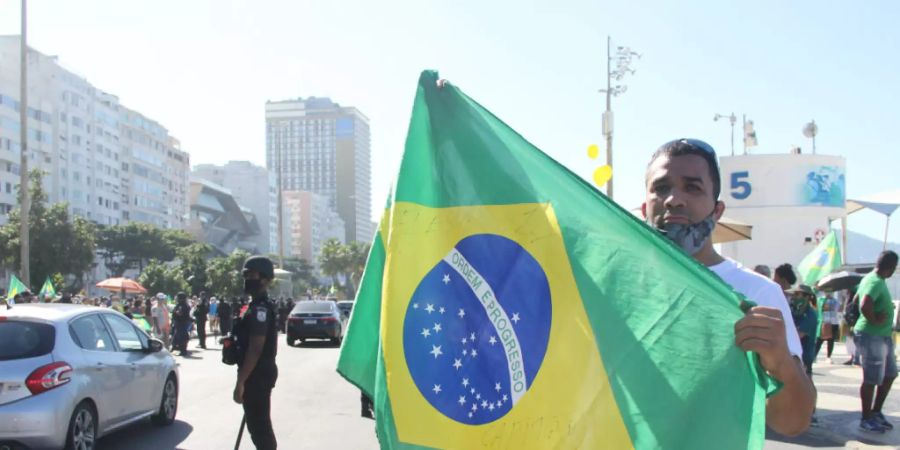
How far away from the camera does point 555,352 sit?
2314 millimetres

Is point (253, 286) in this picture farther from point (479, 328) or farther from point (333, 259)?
point (333, 259)

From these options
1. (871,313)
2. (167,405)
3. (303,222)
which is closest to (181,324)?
(167,405)

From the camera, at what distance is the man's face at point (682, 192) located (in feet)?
7.98

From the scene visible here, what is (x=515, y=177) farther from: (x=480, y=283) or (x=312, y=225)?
(x=312, y=225)

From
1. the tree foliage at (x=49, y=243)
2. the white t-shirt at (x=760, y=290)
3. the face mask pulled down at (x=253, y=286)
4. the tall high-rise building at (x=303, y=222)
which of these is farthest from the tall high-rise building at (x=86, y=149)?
the white t-shirt at (x=760, y=290)

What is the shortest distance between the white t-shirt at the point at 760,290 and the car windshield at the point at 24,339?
263 inches

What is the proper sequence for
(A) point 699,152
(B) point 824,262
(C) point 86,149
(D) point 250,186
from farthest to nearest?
1. (D) point 250,186
2. (C) point 86,149
3. (B) point 824,262
4. (A) point 699,152

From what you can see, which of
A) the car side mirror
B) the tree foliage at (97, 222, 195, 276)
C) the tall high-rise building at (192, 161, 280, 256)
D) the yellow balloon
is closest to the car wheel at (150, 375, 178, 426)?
the car side mirror

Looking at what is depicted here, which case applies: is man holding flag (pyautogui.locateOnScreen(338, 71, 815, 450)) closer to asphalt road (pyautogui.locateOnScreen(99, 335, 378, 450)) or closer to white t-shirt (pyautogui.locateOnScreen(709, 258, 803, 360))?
white t-shirt (pyautogui.locateOnScreen(709, 258, 803, 360))

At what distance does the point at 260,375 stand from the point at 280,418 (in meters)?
4.47

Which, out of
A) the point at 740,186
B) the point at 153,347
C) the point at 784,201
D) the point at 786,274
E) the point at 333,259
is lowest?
the point at 333,259

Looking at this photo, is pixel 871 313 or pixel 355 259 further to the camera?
pixel 355 259

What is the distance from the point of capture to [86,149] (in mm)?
93625

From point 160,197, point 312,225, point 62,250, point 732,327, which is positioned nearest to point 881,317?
point 732,327
